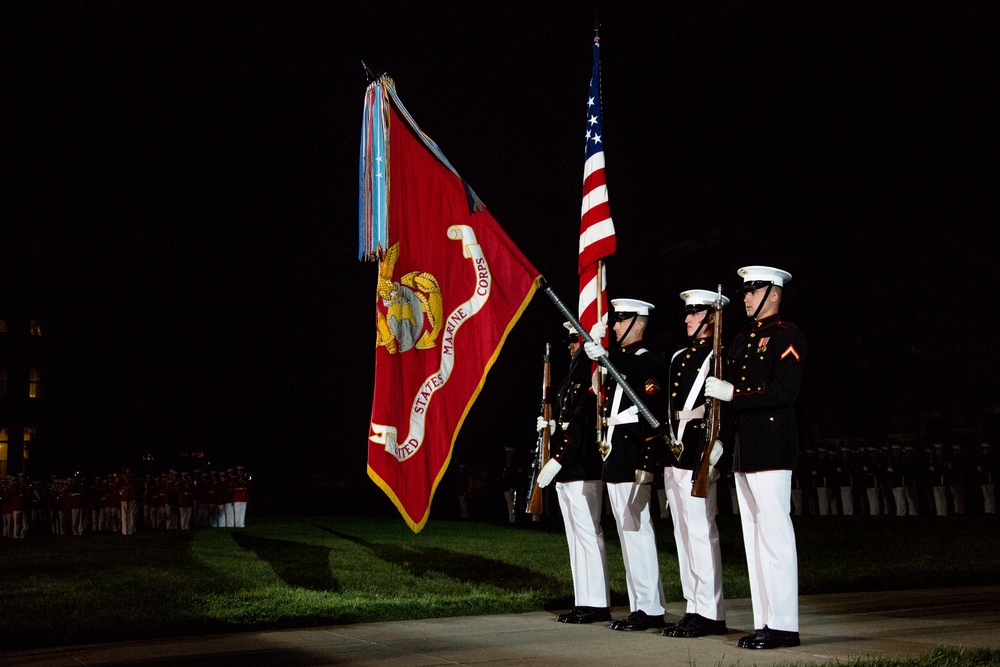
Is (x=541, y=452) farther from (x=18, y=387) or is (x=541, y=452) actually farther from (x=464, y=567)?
(x=18, y=387)

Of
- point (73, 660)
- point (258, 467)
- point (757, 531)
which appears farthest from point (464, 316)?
point (258, 467)

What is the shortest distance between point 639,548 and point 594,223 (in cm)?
261

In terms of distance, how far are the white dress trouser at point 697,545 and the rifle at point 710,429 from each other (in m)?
0.12

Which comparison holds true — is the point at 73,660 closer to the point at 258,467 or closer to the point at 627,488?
the point at 627,488

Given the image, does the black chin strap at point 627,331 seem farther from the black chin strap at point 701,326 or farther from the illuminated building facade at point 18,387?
the illuminated building facade at point 18,387

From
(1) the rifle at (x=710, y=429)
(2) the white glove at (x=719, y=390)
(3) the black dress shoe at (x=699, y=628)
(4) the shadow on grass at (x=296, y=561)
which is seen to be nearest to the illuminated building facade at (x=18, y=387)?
(4) the shadow on grass at (x=296, y=561)

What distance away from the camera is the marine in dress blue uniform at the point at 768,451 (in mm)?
6965

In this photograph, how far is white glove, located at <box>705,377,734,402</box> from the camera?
7.14 metres

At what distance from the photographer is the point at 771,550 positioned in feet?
23.1

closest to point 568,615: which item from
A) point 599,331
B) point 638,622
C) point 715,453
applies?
point 638,622

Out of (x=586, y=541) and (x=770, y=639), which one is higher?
(x=586, y=541)

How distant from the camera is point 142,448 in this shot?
5894cm

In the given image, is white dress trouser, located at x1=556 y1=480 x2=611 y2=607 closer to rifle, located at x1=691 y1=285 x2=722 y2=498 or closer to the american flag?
the american flag

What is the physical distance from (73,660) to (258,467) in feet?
138
